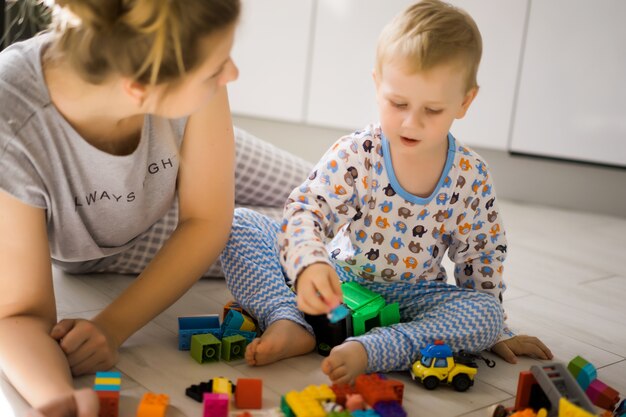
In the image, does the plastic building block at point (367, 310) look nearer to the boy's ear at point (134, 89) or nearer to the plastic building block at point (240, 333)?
the plastic building block at point (240, 333)

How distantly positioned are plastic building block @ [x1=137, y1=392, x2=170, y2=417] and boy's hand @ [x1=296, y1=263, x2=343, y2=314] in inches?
7.4

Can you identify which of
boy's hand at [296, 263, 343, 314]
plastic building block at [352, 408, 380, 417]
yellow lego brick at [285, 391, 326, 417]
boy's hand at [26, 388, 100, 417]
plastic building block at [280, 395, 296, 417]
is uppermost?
boy's hand at [296, 263, 343, 314]

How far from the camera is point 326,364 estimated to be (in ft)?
3.15

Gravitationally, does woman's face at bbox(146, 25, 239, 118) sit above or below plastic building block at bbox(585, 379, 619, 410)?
above

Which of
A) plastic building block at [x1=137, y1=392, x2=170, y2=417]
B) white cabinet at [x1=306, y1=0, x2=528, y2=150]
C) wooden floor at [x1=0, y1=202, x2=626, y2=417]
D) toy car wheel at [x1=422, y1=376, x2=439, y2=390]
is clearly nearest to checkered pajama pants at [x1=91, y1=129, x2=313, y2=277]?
wooden floor at [x1=0, y1=202, x2=626, y2=417]

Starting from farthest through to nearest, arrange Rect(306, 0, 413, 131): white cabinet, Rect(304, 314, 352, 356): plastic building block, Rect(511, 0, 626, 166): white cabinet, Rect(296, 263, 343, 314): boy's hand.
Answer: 1. Rect(306, 0, 413, 131): white cabinet
2. Rect(511, 0, 626, 166): white cabinet
3. Rect(304, 314, 352, 356): plastic building block
4. Rect(296, 263, 343, 314): boy's hand

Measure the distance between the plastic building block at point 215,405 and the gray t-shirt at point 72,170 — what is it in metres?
0.31

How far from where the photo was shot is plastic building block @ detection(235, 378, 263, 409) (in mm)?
885

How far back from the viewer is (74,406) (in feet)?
2.62

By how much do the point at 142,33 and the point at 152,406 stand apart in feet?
1.30

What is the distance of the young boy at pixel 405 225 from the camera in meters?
1.03

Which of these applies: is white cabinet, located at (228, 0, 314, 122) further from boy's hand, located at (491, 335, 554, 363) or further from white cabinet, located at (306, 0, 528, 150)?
boy's hand, located at (491, 335, 554, 363)

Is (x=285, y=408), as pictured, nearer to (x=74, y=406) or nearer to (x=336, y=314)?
(x=336, y=314)

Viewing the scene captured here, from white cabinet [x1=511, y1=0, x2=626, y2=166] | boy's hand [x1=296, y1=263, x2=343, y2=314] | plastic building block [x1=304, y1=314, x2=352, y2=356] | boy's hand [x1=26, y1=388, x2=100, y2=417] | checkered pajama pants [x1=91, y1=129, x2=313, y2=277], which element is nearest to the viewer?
boy's hand [x1=26, y1=388, x2=100, y2=417]
